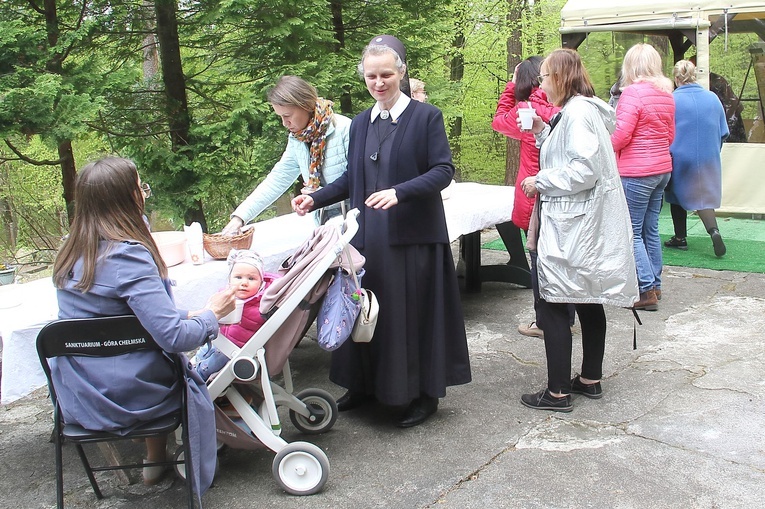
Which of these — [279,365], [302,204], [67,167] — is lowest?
[279,365]

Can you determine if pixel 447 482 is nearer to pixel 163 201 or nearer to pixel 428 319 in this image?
pixel 428 319

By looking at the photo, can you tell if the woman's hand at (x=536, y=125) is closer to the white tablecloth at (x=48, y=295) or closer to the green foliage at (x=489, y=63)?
the white tablecloth at (x=48, y=295)

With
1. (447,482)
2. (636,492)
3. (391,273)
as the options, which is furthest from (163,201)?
(636,492)

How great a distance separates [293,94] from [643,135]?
9.15 ft

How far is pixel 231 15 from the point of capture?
6551 mm

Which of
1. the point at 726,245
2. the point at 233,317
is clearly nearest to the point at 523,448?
the point at 233,317

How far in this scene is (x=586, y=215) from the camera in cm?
350

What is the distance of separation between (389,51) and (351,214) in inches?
29.4

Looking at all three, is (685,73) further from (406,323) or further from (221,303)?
(221,303)

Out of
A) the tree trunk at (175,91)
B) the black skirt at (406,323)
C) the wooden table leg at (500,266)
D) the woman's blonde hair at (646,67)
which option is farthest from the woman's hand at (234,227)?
the tree trunk at (175,91)

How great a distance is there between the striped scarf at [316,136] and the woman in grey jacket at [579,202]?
1.11 meters

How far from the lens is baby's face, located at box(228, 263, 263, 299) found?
316 centimetres

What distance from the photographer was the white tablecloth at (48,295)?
2.97m

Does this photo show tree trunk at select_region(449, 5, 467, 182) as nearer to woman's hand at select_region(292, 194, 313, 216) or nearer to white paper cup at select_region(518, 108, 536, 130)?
white paper cup at select_region(518, 108, 536, 130)
